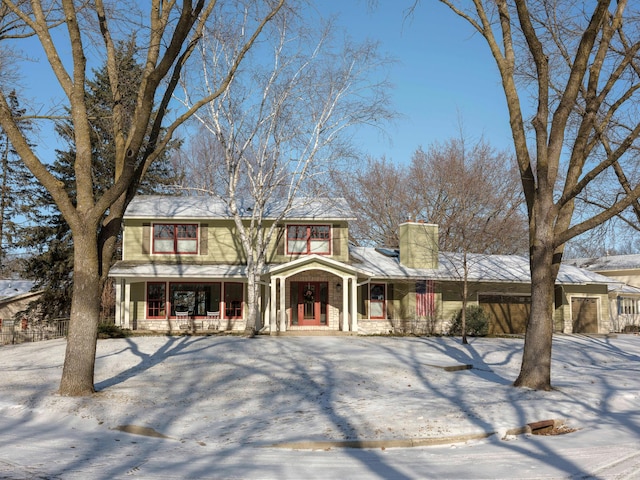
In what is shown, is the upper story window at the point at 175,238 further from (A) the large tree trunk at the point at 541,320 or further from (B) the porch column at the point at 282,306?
(A) the large tree trunk at the point at 541,320

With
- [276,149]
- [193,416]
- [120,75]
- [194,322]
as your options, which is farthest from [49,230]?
[193,416]

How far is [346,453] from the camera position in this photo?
905 cm

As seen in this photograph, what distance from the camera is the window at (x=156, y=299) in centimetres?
2684

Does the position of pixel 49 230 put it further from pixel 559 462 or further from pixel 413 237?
pixel 559 462

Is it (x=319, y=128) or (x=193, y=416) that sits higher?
(x=319, y=128)

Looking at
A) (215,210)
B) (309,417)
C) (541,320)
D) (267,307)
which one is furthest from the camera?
(215,210)

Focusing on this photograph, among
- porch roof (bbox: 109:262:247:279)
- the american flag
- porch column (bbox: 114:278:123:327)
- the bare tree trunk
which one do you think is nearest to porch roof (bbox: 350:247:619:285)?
the american flag

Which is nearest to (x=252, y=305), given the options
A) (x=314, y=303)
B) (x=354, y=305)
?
(x=314, y=303)

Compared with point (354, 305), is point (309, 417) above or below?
below

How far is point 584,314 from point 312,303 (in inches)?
557

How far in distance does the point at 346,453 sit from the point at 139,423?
13.2ft

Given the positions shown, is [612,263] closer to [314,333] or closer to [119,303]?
[314,333]

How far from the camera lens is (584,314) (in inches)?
1249

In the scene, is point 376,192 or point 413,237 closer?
point 413,237
